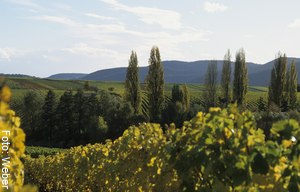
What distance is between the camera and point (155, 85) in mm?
49562

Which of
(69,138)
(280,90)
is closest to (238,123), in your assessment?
(69,138)

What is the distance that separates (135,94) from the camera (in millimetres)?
49812

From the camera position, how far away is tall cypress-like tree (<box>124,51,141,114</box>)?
49375 millimetres

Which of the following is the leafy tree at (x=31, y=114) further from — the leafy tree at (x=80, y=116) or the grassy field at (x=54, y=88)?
the grassy field at (x=54, y=88)

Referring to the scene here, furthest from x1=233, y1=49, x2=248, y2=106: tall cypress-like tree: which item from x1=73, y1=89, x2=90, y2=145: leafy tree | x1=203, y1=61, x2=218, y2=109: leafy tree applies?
x1=73, y1=89, x2=90, y2=145: leafy tree

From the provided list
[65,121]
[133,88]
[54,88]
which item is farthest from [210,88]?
[54,88]

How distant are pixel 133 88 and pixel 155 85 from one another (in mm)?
2726

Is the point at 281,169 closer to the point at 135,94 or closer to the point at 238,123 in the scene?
the point at 238,123

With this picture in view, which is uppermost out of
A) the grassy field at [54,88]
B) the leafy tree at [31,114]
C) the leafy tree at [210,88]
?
the leafy tree at [210,88]

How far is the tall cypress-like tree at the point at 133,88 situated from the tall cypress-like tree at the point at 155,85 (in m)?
1.35

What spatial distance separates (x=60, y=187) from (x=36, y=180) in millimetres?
3969

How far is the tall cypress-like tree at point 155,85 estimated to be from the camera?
48.3m

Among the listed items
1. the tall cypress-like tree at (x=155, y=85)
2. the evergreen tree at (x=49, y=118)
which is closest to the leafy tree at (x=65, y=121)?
the evergreen tree at (x=49, y=118)

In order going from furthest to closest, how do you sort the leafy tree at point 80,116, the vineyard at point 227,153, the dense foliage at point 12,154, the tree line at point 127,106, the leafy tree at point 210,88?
the leafy tree at point 210,88
the leafy tree at point 80,116
the tree line at point 127,106
the dense foliage at point 12,154
the vineyard at point 227,153
